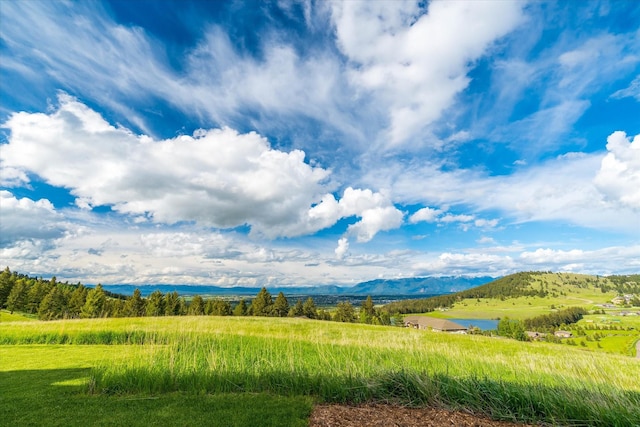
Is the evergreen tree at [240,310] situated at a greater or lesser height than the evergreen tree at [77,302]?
lesser

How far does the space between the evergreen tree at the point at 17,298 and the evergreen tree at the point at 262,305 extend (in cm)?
3944

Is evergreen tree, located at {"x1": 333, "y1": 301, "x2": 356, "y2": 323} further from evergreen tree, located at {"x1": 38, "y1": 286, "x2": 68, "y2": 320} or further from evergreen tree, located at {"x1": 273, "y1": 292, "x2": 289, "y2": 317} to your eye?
evergreen tree, located at {"x1": 38, "y1": 286, "x2": 68, "y2": 320}

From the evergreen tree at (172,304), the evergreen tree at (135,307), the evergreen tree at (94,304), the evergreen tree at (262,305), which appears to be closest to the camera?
the evergreen tree at (94,304)

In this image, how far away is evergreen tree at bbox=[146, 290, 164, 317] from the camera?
51969 millimetres

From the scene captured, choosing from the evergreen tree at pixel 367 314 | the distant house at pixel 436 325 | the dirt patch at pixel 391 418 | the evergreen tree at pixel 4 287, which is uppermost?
the evergreen tree at pixel 4 287

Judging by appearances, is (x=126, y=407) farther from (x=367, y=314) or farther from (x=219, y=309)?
(x=367, y=314)

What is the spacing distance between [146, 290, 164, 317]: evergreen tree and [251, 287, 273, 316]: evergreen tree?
52.4 feet

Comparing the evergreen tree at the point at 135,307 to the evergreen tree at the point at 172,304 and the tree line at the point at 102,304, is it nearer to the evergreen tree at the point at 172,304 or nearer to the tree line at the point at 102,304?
the tree line at the point at 102,304

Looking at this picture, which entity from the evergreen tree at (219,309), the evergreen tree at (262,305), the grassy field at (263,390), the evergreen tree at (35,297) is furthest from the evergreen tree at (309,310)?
the grassy field at (263,390)

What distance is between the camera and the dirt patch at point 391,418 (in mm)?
5129

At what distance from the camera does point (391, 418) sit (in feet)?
17.6

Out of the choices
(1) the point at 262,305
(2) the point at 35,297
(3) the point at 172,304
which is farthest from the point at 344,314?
(2) the point at 35,297

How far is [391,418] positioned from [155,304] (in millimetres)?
58126

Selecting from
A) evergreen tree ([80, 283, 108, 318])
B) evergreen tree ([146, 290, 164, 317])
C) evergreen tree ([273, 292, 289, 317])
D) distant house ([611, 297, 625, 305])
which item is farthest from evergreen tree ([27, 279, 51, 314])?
distant house ([611, 297, 625, 305])
